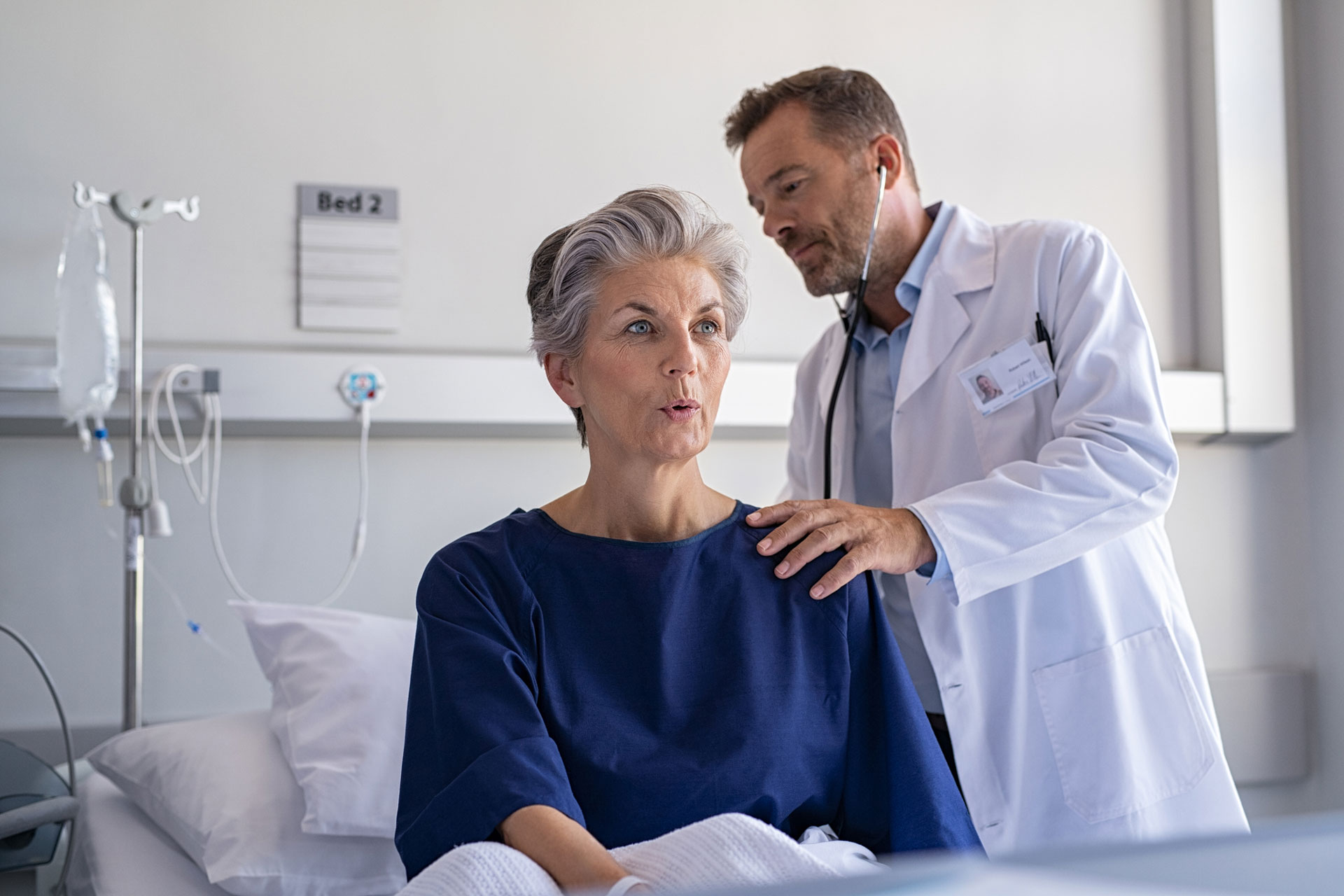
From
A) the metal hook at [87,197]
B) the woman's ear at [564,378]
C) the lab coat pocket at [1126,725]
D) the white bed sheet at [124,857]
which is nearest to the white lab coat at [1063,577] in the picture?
the lab coat pocket at [1126,725]

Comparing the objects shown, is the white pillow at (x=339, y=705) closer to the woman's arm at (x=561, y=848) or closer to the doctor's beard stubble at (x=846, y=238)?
the woman's arm at (x=561, y=848)

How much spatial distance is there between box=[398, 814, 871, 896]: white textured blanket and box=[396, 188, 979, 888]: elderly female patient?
0.09 metres

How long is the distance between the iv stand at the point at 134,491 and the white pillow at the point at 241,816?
0.55ft

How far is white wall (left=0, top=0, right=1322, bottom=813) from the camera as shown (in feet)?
7.10

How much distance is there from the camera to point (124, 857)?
5.39 feet

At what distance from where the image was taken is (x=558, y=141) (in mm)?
2486

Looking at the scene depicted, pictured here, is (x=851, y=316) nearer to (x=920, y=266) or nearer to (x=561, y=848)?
(x=920, y=266)

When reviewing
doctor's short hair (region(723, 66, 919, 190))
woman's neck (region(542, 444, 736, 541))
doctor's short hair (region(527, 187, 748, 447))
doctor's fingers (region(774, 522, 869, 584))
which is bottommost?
doctor's fingers (region(774, 522, 869, 584))

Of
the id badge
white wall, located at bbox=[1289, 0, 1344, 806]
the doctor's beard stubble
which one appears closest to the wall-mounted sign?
the doctor's beard stubble

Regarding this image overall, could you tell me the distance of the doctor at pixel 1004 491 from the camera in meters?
1.48

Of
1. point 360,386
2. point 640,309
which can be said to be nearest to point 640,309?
point 640,309

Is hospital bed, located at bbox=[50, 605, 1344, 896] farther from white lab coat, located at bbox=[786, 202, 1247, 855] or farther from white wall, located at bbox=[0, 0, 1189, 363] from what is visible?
white wall, located at bbox=[0, 0, 1189, 363]

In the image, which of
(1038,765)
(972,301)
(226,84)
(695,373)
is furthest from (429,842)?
(226,84)

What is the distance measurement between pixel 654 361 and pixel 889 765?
0.51 metres
